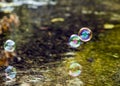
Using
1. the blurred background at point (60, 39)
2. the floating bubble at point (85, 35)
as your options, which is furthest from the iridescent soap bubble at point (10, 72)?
the floating bubble at point (85, 35)

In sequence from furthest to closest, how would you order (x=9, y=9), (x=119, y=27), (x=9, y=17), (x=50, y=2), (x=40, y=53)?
(x=50, y=2) < (x=9, y=9) < (x=9, y=17) < (x=119, y=27) < (x=40, y=53)

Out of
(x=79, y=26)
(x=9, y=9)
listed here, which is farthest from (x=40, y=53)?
(x=9, y=9)

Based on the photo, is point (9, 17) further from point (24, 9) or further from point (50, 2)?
point (50, 2)

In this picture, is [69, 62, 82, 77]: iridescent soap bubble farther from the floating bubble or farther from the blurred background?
the floating bubble

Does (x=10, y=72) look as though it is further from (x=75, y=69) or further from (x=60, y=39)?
(x=60, y=39)

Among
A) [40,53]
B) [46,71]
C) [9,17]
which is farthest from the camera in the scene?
[9,17]

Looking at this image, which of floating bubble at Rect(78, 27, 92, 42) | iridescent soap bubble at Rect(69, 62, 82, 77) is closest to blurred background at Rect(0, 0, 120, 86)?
iridescent soap bubble at Rect(69, 62, 82, 77)

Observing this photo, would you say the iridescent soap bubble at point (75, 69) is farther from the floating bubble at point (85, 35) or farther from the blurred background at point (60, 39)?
the floating bubble at point (85, 35)
